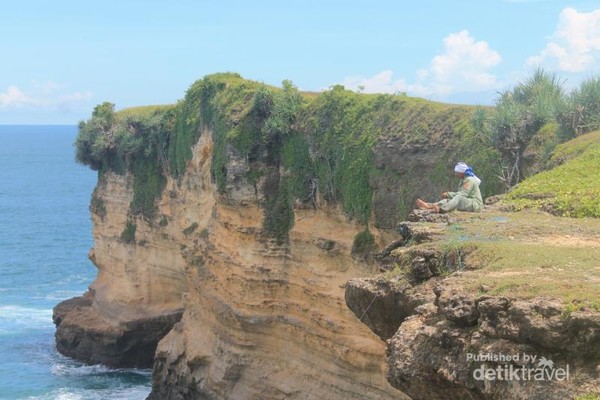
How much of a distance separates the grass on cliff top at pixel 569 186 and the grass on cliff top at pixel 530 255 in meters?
0.57

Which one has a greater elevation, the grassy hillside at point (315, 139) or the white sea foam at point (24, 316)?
the grassy hillside at point (315, 139)

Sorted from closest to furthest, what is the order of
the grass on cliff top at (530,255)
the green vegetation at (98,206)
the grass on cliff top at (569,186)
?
the grass on cliff top at (530,255) → the grass on cliff top at (569,186) → the green vegetation at (98,206)

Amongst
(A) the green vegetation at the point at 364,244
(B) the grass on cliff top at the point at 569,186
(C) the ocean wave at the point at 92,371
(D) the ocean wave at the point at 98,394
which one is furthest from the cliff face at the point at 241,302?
(B) the grass on cliff top at the point at 569,186

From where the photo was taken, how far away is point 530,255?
33.1ft

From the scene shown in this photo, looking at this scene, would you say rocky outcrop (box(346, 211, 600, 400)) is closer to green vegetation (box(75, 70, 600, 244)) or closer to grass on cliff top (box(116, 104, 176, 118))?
green vegetation (box(75, 70, 600, 244))

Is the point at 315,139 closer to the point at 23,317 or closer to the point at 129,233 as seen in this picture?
the point at 129,233

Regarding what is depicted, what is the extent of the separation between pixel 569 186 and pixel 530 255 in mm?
5956

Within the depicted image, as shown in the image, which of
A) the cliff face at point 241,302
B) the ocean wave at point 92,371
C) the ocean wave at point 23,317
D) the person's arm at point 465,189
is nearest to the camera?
the person's arm at point 465,189

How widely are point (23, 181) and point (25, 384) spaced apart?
306ft

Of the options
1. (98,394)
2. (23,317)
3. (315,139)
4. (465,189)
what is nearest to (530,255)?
(465,189)

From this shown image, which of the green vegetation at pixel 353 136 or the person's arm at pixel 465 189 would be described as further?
the green vegetation at pixel 353 136

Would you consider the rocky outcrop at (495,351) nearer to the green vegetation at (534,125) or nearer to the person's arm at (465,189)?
the person's arm at (465,189)

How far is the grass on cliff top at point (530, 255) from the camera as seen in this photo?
27.1ft

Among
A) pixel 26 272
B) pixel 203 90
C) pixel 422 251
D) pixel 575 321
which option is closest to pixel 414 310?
pixel 422 251
